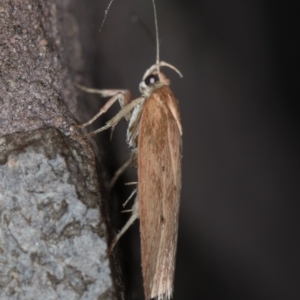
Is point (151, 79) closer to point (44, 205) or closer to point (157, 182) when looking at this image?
point (157, 182)

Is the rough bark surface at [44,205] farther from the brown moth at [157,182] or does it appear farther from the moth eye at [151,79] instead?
the moth eye at [151,79]

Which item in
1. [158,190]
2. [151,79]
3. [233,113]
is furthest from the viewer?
[233,113]

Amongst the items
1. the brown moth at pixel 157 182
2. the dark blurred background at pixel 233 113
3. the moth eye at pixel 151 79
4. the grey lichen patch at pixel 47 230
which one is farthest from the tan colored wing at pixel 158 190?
the dark blurred background at pixel 233 113

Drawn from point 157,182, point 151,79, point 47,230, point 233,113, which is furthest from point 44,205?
point 233,113

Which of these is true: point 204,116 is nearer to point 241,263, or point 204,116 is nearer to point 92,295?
point 241,263

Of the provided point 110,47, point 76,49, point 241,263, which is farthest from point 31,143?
point 241,263

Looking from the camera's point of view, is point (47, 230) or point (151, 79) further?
point (151, 79)

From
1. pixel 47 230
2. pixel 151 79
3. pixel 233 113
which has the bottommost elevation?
pixel 47 230
